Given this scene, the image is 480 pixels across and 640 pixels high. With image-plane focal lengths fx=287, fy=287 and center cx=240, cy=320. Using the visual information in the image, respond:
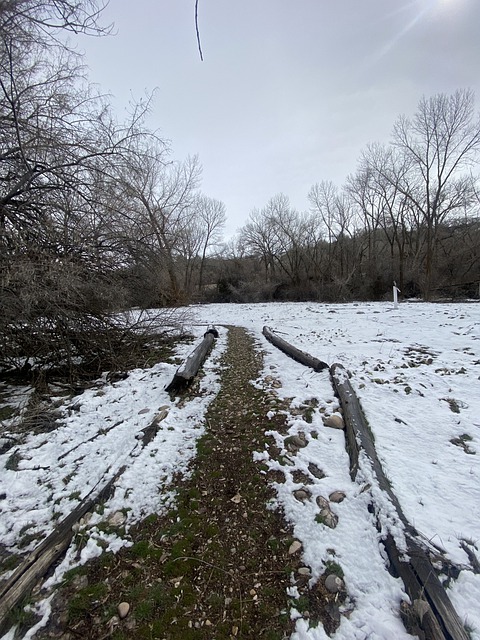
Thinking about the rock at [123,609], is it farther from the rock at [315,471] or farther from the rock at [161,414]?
the rock at [161,414]

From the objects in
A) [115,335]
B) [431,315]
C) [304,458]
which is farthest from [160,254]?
[431,315]

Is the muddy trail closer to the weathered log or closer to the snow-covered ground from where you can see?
the snow-covered ground

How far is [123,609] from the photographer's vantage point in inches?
68.3

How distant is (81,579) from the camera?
193 cm

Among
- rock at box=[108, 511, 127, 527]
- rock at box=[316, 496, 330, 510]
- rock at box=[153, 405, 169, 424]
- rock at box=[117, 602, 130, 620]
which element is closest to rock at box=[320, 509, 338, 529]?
rock at box=[316, 496, 330, 510]

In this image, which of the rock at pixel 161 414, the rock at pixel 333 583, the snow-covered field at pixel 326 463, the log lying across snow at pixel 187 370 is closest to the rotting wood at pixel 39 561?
the snow-covered field at pixel 326 463

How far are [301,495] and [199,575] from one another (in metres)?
1.04

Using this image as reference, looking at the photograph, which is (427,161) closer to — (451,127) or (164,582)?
(451,127)

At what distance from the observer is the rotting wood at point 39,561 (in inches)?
67.1

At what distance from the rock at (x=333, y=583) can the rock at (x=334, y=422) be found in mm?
1824

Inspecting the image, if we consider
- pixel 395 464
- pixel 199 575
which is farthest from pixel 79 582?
pixel 395 464

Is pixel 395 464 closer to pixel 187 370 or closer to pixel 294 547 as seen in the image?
pixel 294 547

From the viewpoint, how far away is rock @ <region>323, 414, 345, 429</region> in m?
3.57

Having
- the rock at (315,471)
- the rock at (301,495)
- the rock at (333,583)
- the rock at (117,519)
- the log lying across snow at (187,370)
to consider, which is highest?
the log lying across snow at (187,370)
